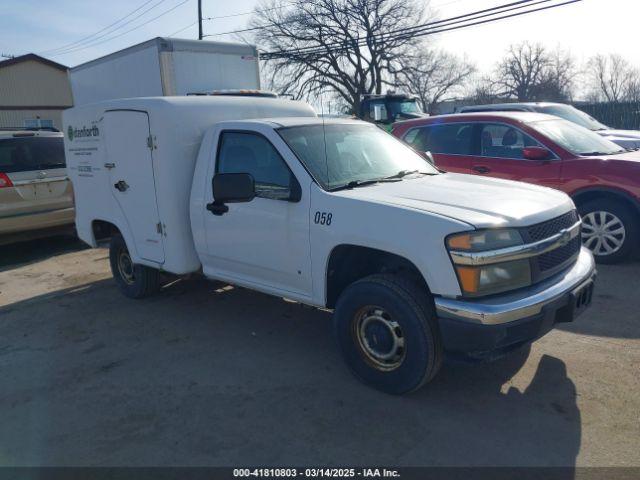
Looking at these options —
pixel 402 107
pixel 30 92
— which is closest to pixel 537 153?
pixel 402 107

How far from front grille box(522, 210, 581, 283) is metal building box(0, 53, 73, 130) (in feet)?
105

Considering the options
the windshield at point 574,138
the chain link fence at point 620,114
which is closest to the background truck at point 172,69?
the windshield at point 574,138

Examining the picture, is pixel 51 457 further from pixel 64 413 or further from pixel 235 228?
pixel 235 228

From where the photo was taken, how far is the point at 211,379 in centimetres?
400

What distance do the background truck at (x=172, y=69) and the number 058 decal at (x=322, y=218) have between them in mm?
3848

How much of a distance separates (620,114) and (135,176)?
22465mm

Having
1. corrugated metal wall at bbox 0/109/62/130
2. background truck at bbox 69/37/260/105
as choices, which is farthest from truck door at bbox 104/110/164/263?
corrugated metal wall at bbox 0/109/62/130

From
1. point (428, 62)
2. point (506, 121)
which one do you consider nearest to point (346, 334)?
point (506, 121)

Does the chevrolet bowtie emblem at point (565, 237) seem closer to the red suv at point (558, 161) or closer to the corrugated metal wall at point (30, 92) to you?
the red suv at point (558, 161)

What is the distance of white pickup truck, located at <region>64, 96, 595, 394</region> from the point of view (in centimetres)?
317

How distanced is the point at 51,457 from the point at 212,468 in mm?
1037

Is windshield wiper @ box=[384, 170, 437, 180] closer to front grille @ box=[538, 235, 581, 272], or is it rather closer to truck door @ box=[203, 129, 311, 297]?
truck door @ box=[203, 129, 311, 297]

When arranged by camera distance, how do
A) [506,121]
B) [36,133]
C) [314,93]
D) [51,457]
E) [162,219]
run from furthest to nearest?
[314,93]
[36,133]
[506,121]
[162,219]
[51,457]

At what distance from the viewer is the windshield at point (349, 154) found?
4.06 metres
